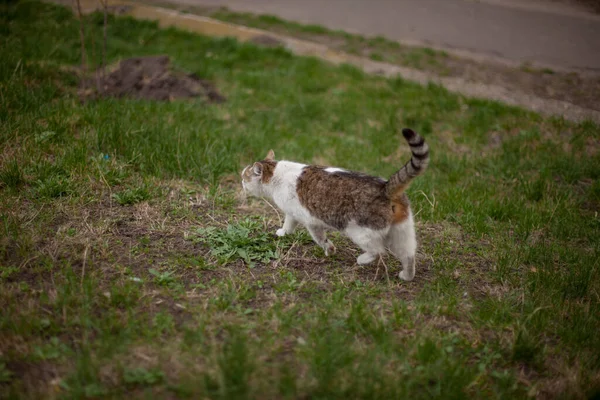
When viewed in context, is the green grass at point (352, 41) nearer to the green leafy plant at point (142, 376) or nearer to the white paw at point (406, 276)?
the white paw at point (406, 276)

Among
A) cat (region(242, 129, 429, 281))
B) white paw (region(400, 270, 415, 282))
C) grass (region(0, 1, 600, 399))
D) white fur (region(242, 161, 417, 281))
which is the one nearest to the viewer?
grass (region(0, 1, 600, 399))

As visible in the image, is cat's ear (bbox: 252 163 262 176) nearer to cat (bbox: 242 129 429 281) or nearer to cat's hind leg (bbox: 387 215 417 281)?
cat (bbox: 242 129 429 281)

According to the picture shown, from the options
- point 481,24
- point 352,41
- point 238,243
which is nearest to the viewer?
point 238,243

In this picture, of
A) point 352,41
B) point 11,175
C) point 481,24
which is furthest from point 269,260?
point 352,41

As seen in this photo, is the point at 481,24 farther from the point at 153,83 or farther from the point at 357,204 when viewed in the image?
the point at 357,204

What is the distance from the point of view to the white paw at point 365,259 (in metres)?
3.75

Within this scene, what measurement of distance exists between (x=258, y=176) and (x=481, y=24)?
615cm

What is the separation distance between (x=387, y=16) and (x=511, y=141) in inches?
184

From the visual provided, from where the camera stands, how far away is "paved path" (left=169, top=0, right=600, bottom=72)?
742cm

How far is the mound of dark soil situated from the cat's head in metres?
2.95

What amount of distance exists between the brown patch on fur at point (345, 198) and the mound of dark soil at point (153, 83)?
149 inches

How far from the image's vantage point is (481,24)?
27.8ft

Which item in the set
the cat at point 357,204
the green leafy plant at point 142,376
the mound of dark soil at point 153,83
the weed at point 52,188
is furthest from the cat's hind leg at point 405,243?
the mound of dark soil at point 153,83

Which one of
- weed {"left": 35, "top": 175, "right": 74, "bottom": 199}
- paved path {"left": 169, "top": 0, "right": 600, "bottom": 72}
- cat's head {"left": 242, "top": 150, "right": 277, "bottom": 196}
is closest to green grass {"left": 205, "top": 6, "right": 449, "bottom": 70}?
paved path {"left": 169, "top": 0, "right": 600, "bottom": 72}
